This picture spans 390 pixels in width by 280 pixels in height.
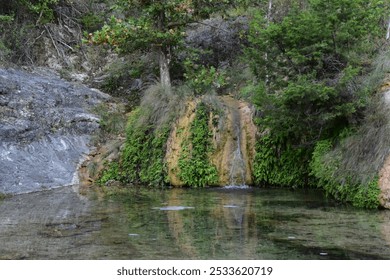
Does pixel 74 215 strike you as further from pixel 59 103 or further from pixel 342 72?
pixel 59 103

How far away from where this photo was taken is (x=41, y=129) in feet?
42.2

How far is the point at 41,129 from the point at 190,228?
703 cm

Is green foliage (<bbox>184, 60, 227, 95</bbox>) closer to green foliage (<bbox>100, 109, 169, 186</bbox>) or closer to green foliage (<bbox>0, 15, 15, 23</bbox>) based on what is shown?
green foliage (<bbox>100, 109, 169, 186</bbox>)

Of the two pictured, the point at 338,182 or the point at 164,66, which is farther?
the point at 164,66

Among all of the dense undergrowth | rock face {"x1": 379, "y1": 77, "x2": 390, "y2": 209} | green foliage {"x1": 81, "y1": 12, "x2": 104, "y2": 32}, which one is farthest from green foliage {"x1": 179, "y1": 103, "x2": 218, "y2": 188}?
green foliage {"x1": 81, "y1": 12, "x2": 104, "y2": 32}

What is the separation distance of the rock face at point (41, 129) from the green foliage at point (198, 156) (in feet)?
8.14

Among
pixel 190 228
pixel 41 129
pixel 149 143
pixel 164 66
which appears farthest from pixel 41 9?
pixel 190 228

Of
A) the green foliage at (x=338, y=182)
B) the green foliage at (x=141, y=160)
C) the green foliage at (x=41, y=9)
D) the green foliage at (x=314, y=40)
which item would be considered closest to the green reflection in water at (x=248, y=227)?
the green foliage at (x=338, y=182)

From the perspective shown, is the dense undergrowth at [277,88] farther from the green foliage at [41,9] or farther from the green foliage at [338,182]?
the green foliage at [41,9]

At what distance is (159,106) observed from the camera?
12664mm

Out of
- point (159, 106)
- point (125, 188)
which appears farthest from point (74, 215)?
point (159, 106)

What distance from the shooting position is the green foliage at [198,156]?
1162 cm

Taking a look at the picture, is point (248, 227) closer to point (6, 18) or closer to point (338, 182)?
point (338, 182)

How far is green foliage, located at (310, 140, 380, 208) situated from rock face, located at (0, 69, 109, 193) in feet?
17.3
